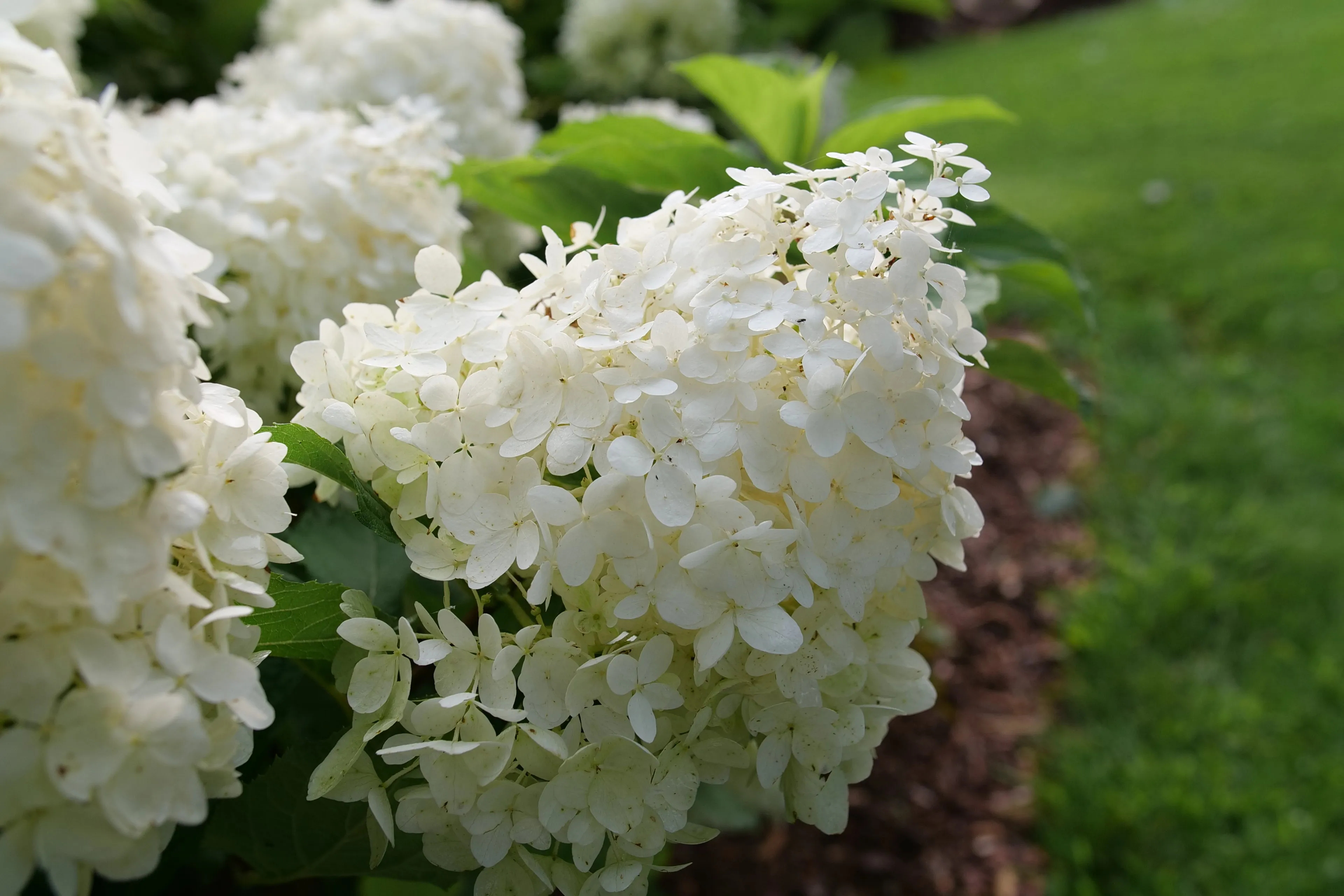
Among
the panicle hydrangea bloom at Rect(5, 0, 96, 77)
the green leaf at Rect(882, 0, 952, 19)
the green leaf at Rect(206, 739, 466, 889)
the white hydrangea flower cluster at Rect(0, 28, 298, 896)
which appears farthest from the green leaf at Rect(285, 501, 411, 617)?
the green leaf at Rect(882, 0, 952, 19)

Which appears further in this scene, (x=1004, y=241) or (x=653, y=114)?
(x=653, y=114)

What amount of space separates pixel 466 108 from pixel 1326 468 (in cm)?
230

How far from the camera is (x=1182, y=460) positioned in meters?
2.54

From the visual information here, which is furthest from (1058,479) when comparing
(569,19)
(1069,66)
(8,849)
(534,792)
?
(1069,66)

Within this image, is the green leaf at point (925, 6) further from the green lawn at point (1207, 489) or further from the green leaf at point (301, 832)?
the green leaf at point (301, 832)

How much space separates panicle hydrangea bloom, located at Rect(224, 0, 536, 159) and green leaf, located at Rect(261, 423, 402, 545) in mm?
653

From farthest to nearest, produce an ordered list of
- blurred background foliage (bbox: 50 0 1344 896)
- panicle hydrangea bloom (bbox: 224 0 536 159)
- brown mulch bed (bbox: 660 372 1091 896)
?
1. brown mulch bed (bbox: 660 372 1091 896)
2. blurred background foliage (bbox: 50 0 1344 896)
3. panicle hydrangea bloom (bbox: 224 0 536 159)

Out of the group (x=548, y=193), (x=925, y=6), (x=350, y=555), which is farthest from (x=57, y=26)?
(x=925, y=6)

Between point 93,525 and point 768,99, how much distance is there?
771 millimetres

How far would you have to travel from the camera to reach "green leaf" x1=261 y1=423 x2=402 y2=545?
49cm

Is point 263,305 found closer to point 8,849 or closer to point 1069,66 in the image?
point 8,849

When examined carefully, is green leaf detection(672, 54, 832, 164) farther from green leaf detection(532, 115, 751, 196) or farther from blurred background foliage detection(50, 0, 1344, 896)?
blurred background foliage detection(50, 0, 1344, 896)

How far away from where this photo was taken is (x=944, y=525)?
509 mm

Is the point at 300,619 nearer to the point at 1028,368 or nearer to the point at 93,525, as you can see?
the point at 93,525
